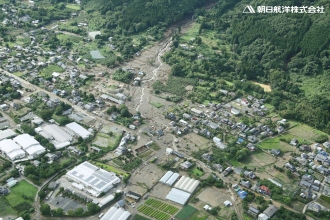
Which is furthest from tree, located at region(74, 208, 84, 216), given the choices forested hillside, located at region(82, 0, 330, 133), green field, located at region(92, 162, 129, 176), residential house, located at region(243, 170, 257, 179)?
forested hillside, located at region(82, 0, 330, 133)

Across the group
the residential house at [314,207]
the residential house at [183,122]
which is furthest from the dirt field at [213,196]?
the residential house at [183,122]

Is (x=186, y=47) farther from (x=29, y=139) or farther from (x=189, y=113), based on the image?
(x=29, y=139)

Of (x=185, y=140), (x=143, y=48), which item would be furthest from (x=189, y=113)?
(x=143, y=48)

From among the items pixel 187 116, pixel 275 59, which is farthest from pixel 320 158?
pixel 275 59

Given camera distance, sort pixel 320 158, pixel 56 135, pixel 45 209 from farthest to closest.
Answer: pixel 56 135, pixel 320 158, pixel 45 209

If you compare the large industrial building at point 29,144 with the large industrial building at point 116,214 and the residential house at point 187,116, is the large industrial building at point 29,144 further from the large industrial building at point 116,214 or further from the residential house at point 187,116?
the residential house at point 187,116

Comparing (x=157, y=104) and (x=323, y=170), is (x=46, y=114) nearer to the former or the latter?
(x=157, y=104)
